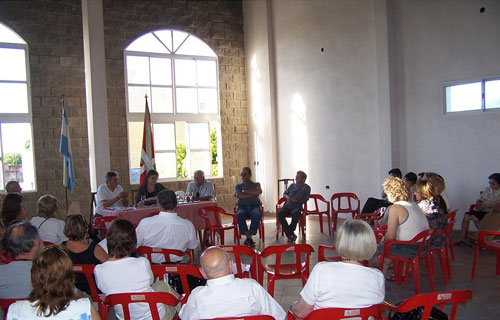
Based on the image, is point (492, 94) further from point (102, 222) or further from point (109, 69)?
point (109, 69)

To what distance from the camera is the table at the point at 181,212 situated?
5.55 metres

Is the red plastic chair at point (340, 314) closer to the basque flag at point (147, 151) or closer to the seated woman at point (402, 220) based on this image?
the seated woman at point (402, 220)

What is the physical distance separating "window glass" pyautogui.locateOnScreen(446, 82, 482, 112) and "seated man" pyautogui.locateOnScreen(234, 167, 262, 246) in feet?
10.6

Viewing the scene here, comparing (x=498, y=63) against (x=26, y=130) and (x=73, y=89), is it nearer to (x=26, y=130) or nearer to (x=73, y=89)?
(x=73, y=89)

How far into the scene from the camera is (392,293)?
4250 millimetres

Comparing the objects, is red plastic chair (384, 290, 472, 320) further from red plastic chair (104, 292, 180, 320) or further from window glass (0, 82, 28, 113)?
window glass (0, 82, 28, 113)

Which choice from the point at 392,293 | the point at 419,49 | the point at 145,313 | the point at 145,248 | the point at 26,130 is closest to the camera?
the point at 145,313

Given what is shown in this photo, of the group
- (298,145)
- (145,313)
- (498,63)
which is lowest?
(145,313)

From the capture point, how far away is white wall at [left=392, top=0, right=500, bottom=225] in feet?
21.3

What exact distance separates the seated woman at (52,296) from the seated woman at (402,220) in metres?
2.82

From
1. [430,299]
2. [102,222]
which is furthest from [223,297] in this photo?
[102,222]

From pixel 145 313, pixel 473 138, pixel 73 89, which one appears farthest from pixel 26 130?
pixel 473 138

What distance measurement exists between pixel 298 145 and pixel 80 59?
4670 mm

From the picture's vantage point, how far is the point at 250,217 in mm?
6824
